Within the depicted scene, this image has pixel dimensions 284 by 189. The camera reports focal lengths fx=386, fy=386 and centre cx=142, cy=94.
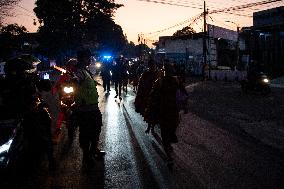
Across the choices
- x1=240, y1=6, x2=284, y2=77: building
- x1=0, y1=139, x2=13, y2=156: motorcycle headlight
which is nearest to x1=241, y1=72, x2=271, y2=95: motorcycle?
x1=240, y1=6, x2=284, y2=77: building

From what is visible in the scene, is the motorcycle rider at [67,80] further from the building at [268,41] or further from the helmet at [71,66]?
the building at [268,41]

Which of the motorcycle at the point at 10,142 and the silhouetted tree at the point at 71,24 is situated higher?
the silhouetted tree at the point at 71,24

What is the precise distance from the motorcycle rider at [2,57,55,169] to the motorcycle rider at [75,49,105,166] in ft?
2.00

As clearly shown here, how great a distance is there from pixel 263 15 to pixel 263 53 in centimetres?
448

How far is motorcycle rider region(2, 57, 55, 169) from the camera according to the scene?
21.3 feet

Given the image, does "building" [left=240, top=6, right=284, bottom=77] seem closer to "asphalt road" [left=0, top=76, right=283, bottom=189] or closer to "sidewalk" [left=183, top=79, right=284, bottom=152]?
"sidewalk" [left=183, top=79, right=284, bottom=152]

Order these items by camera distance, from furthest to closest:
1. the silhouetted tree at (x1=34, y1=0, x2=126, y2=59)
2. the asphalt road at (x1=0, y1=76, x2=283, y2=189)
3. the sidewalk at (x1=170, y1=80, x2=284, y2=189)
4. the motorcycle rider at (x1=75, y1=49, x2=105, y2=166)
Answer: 1. the silhouetted tree at (x1=34, y1=0, x2=126, y2=59)
2. the motorcycle rider at (x1=75, y1=49, x2=105, y2=166)
3. the sidewalk at (x1=170, y1=80, x2=284, y2=189)
4. the asphalt road at (x1=0, y1=76, x2=283, y2=189)

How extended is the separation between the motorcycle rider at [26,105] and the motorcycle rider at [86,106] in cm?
61

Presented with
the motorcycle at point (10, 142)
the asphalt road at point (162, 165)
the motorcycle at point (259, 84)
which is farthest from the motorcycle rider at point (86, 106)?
the motorcycle at point (259, 84)

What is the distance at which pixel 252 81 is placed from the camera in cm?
2294

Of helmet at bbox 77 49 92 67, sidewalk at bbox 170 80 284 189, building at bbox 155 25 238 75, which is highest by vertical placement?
building at bbox 155 25 238 75

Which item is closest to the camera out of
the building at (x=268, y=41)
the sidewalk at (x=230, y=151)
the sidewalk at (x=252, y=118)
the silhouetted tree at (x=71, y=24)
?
the sidewalk at (x=230, y=151)

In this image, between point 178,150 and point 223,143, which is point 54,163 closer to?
point 178,150

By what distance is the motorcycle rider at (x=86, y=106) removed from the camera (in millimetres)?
6812
